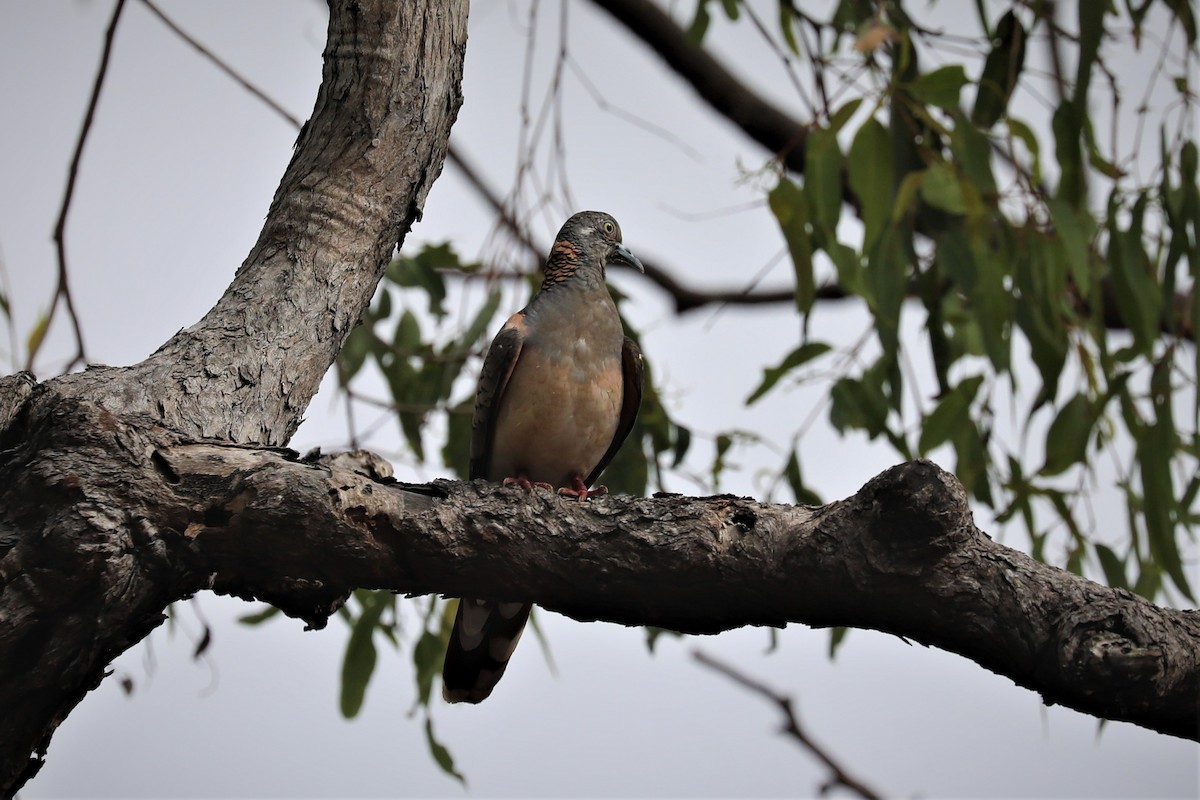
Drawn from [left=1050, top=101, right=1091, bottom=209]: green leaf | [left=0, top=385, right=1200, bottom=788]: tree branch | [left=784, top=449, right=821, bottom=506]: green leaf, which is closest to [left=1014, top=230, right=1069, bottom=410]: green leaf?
[left=1050, top=101, right=1091, bottom=209]: green leaf

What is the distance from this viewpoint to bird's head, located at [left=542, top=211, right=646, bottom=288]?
13.9 ft

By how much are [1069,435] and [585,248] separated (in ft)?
5.78

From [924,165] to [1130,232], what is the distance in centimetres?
72

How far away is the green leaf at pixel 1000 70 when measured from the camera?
13.8 feet

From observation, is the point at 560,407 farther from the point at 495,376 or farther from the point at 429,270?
the point at 429,270

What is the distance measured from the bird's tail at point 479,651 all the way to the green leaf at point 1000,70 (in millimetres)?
2363

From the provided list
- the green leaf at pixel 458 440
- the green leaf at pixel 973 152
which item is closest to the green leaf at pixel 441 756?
the green leaf at pixel 458 440

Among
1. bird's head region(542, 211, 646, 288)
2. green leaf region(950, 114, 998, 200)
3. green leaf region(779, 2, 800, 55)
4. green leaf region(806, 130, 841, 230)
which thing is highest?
green leaf region(779, 2, 800, 55)

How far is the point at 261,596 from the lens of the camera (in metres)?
2.27

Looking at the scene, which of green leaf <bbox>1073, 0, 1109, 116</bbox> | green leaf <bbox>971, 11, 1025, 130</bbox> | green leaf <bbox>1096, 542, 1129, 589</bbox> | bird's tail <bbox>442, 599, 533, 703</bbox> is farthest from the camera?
green leaf <bbox>1096, 542, 1129, 589</bbox>

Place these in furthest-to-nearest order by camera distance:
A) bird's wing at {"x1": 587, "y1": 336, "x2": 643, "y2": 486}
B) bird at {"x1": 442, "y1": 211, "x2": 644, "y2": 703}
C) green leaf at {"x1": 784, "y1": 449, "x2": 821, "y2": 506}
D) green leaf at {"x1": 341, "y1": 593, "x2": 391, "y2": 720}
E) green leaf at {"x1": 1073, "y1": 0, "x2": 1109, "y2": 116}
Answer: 1. green leaf at {"x1": 784, "y1": 449, "x2": 821, "y2": 506}
2. green leaf at {"x1": 341, "y1": 593, "x2": 391, "y2": 720}
3. bird's wing at {"x1": 587, "y1": 336, "x2": 643, "y2": 486}
4. bird at {"x1": 442, "y1": 211, "x2": 644, "y2": 703}
5. green leaf at {"x1": 1073, "y1": 0, "x2": 1109, "y2": 116}

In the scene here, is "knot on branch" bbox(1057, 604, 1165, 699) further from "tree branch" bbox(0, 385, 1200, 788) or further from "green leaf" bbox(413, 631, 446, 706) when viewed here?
"green leaf" bbox(413, 631, 446, 706)

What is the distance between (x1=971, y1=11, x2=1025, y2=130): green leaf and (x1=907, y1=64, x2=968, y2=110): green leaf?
48 centimetres

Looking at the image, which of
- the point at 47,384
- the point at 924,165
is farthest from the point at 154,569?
the point at 924,165
